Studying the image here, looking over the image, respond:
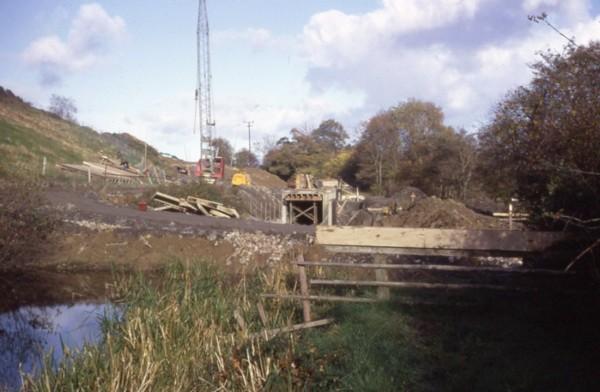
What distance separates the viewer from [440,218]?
848 inches

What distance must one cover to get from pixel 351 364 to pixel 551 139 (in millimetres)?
3310

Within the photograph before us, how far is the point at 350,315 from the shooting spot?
28.0 feet

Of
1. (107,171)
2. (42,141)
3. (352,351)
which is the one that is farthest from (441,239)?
(42,141)

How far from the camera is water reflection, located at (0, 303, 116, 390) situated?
8812 millimetres

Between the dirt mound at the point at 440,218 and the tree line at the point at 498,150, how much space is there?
168 cm

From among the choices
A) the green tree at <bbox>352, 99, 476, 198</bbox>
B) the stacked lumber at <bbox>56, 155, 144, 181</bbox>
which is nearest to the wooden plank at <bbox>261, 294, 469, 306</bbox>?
the stacked lumber at <bbox>56, 155, 144, 181</bbox>

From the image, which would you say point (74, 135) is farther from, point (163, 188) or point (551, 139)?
point (551, 139)

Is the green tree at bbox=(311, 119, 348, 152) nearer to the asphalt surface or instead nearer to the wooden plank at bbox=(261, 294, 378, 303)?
the asphalt surface

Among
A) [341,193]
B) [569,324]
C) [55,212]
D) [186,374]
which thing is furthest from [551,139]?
[341,193]

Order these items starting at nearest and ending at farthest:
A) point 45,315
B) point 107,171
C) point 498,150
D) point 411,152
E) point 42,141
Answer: point 498,150, point 45,315, point 107,171, point 42,141, point 411,152

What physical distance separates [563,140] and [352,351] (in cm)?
323

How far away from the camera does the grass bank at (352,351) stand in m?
6.27

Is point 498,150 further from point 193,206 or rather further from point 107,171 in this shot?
point 107,171

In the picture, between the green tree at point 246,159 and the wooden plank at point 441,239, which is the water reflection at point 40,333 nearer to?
the wooden plank at point 441,239
